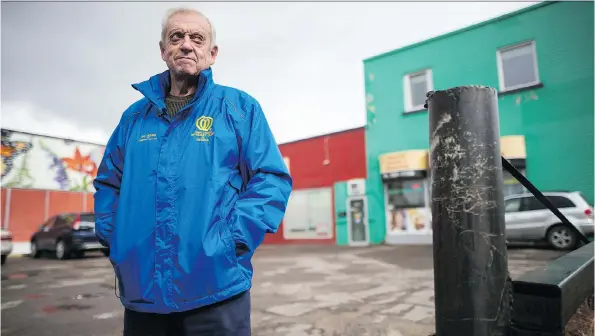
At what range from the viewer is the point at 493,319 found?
1.77 m

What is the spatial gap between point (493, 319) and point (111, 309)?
5213mm

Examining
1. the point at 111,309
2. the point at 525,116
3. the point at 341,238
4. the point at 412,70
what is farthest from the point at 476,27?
the point at 111,309

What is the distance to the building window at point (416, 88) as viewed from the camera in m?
16.1

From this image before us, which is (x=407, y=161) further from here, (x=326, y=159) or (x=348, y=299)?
(x=348, y=299)

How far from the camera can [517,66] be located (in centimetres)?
1420

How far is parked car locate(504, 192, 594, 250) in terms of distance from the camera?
418 inches

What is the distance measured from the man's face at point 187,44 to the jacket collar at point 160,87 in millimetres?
61

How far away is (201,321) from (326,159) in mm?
17354

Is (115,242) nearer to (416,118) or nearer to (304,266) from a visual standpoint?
(304,266)

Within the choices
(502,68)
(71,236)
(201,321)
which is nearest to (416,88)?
(502,68)

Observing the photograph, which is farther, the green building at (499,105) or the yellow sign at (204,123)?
the green building at (499,105)

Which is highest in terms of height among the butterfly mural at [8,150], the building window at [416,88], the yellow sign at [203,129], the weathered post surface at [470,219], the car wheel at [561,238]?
the building window at [416,88]

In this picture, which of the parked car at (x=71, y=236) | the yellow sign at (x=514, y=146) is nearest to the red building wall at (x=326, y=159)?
the yellow sign at (x=514, y=146)

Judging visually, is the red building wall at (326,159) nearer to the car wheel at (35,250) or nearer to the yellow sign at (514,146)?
the yellow sign at (514,146)
